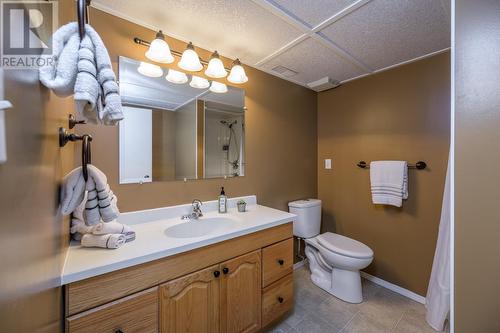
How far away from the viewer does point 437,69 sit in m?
1.52

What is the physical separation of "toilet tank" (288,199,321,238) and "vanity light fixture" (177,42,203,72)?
1512mm

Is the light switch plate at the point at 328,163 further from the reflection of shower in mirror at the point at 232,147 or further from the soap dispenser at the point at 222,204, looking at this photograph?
the soap dispenser at the point at 222,204

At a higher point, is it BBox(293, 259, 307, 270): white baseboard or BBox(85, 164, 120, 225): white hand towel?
BBox(85, 164, 120, 225): white hand towel

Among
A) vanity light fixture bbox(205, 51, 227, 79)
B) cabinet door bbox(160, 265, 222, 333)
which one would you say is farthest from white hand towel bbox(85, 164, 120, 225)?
vanity light fixture bbox(205, 51, 227, 79)

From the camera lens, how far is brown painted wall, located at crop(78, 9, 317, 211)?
44.7 inches

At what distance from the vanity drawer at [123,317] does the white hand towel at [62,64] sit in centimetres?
78

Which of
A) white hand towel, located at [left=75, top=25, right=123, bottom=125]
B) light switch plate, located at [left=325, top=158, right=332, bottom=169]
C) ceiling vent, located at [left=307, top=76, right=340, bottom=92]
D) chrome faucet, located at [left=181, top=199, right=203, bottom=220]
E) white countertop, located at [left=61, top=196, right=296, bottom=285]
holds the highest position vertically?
ceiling vent, located at [left=307, top=76, right=340, bottom=92]

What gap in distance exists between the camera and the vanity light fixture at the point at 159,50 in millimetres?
1174

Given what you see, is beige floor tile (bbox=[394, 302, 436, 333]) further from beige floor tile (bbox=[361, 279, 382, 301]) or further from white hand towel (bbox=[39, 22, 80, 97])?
white hand towel (bbox=[39, 22, 80, 97])

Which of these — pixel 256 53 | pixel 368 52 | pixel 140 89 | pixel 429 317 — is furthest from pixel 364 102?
pixel 140 89

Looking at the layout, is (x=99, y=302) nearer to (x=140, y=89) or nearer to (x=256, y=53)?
(x=140, y=89)

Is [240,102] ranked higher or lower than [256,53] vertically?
lower

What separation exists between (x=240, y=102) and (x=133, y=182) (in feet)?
3.46

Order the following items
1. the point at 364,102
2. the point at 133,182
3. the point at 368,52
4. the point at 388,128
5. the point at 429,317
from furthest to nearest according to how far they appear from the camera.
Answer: the point at 364,102 → the point at 388,128 → the point at 368,52 → the point at 429,317 → the point at 133,182
